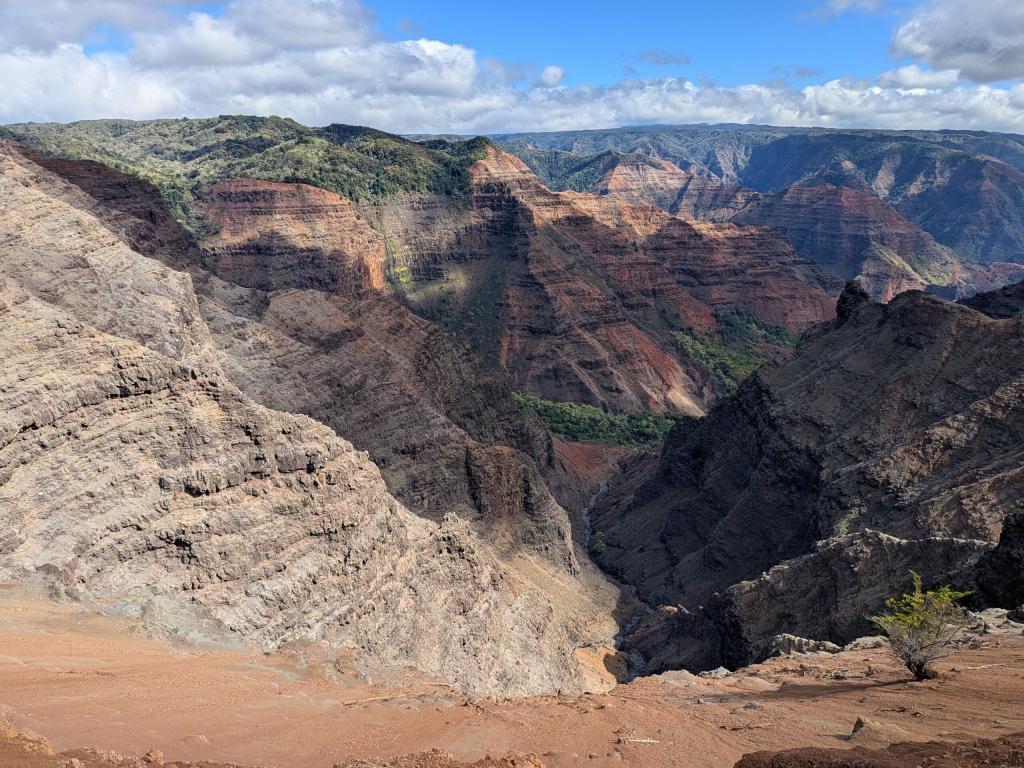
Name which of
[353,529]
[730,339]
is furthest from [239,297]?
[730,339]

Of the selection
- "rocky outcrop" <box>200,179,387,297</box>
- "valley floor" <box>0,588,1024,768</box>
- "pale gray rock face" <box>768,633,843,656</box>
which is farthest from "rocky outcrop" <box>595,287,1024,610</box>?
"rocky outcrop" <box>200,179,387,297</box>

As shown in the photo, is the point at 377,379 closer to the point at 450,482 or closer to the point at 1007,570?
the point at 450,482

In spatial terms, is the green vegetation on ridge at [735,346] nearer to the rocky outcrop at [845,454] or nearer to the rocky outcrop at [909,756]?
the rocky outcrop at [845,454]

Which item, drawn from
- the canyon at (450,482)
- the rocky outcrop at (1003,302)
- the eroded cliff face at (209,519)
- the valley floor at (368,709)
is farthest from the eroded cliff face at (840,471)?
the eroded cliff face at (209,519)

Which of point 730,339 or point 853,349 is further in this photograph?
point 730,339

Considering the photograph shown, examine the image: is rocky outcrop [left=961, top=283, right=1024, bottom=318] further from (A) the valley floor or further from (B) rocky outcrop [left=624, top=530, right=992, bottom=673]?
(A) the valley floor

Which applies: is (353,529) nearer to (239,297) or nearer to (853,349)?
(239,297)
